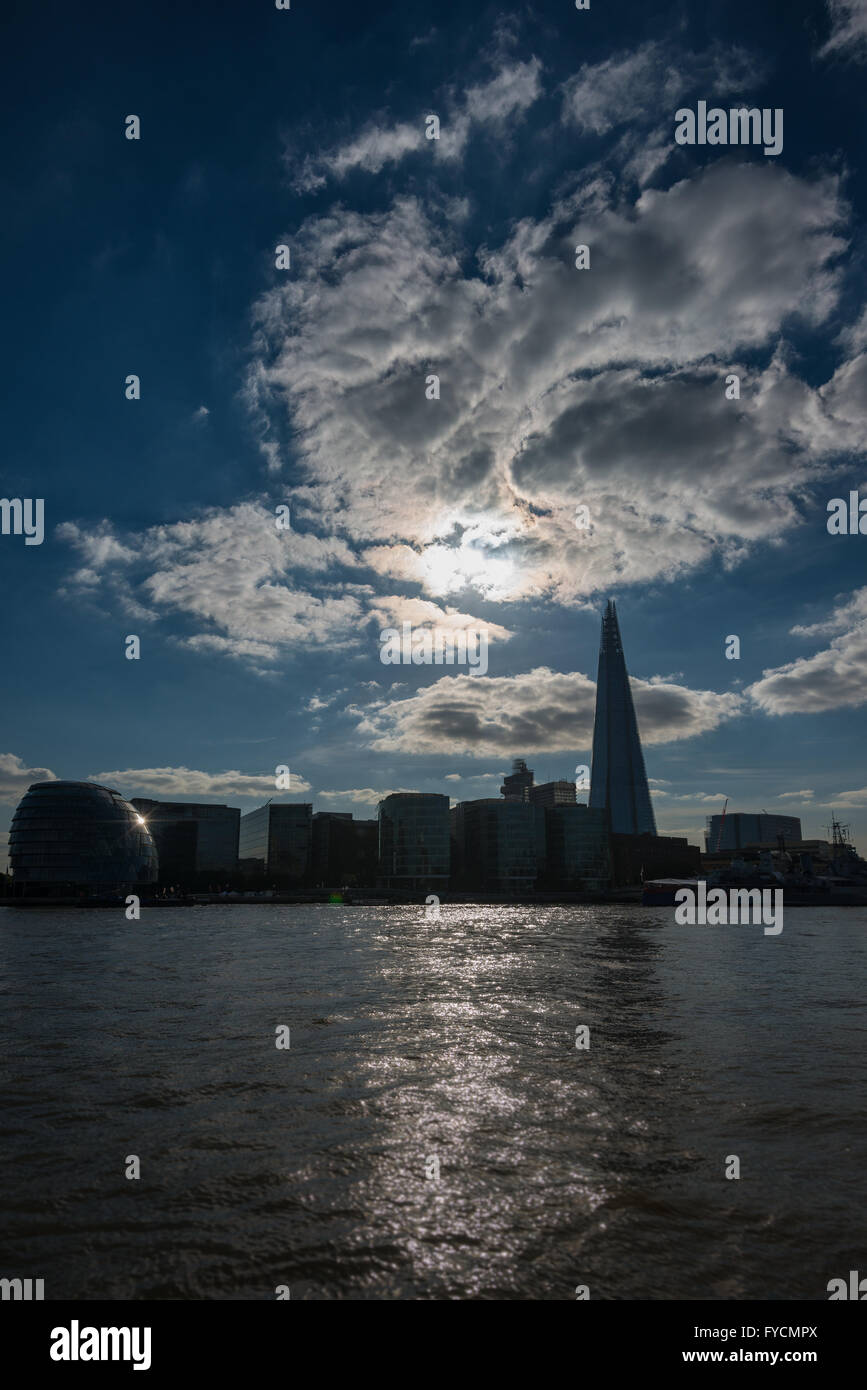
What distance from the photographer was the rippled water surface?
980 cm

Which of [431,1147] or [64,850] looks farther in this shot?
[64,850]

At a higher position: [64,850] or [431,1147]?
[431,1147]

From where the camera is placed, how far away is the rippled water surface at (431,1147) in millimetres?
9805

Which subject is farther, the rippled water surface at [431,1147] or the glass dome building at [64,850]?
the glass dome building at [64,850]

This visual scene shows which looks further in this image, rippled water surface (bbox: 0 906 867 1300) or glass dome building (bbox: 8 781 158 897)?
glass dome building (bbox: 8 781 158 897)

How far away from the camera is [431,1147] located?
46.0 feet

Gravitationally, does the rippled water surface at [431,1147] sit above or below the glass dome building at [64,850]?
above

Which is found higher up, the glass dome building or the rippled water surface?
the rippled water surface
